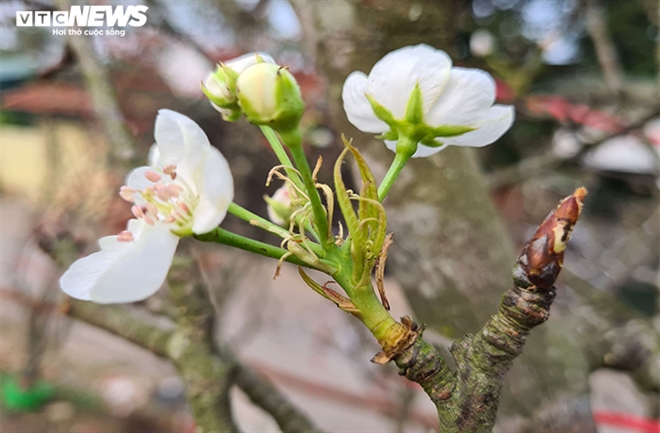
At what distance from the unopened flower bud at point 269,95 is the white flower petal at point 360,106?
0.10 metres

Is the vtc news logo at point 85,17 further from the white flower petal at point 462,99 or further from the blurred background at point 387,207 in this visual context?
the white flower petal at point 462,99

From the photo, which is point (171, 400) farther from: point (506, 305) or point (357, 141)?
point (506, 305)

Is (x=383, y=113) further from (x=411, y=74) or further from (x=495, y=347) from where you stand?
(x=495, y=347)

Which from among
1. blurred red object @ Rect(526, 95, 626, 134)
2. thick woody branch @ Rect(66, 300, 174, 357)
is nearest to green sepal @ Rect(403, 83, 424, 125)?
thick woody branch @ Rect(66, 300, 174, 357)

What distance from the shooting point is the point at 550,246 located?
187 millimetres

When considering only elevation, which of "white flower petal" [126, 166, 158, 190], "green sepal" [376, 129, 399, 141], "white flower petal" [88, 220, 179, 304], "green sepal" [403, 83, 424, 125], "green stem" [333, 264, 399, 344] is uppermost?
"green sepal" [403, 83, 424, 125]

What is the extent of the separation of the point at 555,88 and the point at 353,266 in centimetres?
289

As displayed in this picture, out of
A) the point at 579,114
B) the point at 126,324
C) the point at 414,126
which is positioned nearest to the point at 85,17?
the point at 126,324

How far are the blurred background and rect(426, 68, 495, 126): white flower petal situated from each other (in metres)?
0.25

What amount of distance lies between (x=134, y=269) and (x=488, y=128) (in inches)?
9.1

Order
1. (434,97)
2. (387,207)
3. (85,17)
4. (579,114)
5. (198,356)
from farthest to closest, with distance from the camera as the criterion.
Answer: (579,114) → (85,17) → (387,207) → (198,356) → (434,97)

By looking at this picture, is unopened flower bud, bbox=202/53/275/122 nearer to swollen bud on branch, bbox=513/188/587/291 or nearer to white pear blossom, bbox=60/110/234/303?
white pear blossom, bbox=60/110/234/303

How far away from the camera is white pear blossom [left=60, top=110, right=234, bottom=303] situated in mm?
224

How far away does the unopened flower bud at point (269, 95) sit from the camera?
0.22m
